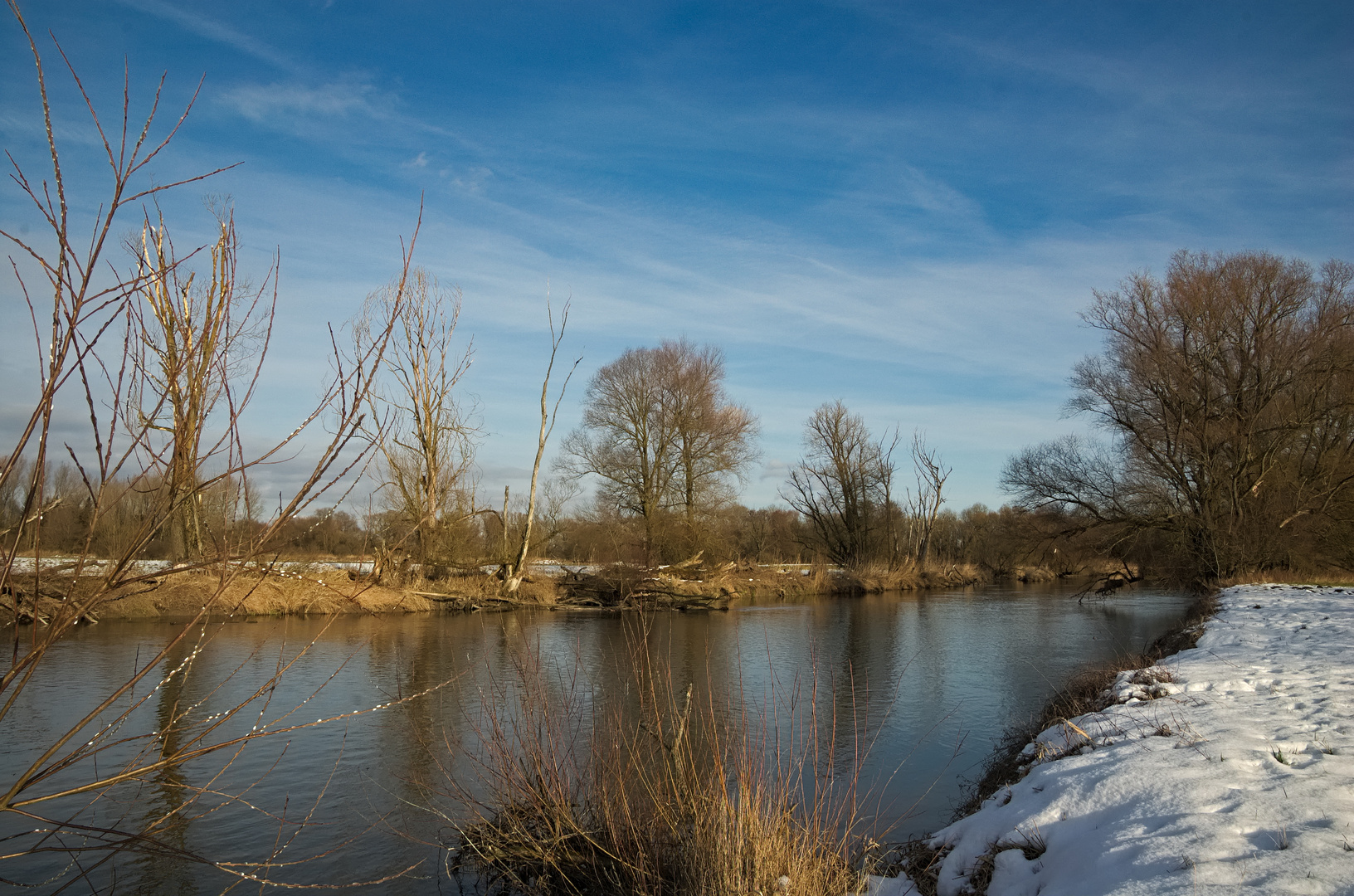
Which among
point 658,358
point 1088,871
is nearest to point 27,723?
point 1088,871

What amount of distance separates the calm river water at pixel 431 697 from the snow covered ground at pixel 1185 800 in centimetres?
125

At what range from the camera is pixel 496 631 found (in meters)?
19.3

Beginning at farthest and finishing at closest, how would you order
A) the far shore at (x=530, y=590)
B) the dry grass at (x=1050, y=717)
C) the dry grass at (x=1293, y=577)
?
1. the dry grass at (x=1293, y=577)
2. the far shore at (x=530, y=590)
3. the dry grass at (x=1050, y=717)

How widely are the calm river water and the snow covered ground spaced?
1.25 metres

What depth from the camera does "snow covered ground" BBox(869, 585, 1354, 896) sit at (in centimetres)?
353

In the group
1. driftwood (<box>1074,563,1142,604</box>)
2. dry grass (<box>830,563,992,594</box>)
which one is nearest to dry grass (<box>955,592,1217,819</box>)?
driftwood (<box>1074,563,1142,604</box>)

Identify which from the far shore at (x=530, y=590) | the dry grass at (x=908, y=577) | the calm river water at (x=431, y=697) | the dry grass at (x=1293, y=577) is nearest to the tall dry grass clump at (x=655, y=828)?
the calm river water at (x=431, y=697)

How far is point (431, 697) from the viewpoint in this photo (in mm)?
10930

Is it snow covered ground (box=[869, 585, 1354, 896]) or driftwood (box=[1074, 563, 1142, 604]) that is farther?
driftwood (box=[1074, 563, 1142, 604])

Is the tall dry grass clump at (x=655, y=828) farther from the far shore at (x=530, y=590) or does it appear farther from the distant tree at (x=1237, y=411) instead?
the distant tree at (x=1237, y=411)

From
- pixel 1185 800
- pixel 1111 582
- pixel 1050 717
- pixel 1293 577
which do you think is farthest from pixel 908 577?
pixel 1185 800

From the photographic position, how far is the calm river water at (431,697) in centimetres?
606

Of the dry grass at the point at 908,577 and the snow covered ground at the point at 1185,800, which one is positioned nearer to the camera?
the snow covered ground at the point at 1185,800

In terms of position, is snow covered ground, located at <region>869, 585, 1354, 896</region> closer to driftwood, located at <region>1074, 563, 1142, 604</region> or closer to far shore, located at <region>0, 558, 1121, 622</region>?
far shore, located at <region>0, 558, 1121, 622</region>
